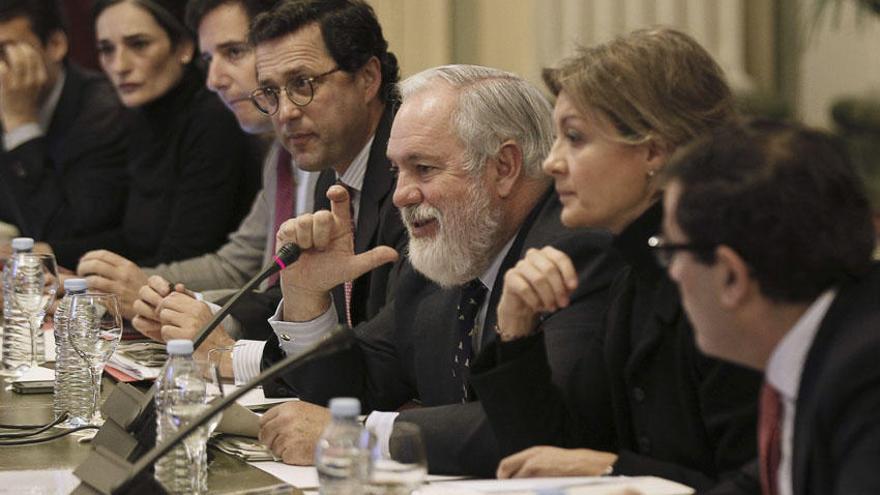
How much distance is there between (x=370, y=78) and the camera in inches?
150

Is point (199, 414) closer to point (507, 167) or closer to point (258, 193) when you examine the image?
point (507, 167)

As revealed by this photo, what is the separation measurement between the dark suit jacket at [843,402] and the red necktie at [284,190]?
9.22ft

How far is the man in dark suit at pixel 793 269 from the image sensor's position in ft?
5.39

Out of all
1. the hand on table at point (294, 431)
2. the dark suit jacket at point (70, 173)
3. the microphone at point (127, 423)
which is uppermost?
the microphone at point (127, 423)

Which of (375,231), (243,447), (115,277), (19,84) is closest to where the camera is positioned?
(243,447)

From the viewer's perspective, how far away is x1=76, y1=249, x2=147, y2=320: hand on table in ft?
13.1

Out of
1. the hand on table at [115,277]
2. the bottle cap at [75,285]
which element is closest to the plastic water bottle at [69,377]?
the bottle cap at [75,285]

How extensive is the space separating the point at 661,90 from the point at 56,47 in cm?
368

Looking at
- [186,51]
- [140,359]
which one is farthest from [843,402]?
[186,51]

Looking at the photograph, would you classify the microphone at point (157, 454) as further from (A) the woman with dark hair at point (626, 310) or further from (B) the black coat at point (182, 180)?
(B) the black coat at point (182, 180)

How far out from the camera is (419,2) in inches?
215

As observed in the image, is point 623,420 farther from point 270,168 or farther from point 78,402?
point 270,168

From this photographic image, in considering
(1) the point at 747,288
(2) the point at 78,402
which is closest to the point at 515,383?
(1) the point at 747,288

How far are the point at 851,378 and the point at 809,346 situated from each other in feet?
0.26
